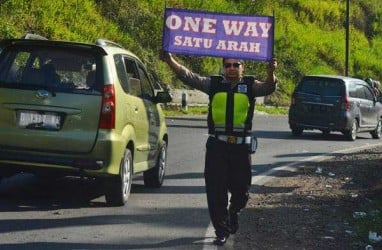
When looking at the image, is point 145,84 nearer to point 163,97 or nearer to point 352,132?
point 163,97

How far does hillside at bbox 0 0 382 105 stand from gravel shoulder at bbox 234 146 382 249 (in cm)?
1351

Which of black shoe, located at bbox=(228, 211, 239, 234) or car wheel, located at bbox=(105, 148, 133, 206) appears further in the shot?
car wheel, located at bbox=(105, 148, 133, 206)

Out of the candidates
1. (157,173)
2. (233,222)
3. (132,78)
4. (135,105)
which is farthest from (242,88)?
(157,173)

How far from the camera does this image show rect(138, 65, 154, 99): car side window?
34.0 feet

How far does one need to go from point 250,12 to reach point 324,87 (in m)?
22.8

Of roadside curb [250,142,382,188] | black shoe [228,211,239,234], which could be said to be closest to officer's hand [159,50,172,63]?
black shoe [228,211,239,234]

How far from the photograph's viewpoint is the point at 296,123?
22.0 m

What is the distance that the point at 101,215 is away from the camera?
8617mm

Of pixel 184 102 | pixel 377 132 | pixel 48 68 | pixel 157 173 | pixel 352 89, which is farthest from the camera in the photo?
pixel 184 102

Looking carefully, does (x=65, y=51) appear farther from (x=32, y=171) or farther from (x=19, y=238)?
(x=19, y=238)

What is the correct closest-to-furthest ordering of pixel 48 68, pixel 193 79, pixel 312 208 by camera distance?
pixel 193 79 → pixel 48 68 → pixel 312 208

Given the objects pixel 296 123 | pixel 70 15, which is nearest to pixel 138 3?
pixel 70 15

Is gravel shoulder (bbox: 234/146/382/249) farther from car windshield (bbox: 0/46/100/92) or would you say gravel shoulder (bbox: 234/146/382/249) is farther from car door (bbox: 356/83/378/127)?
car door (bbox: 356/83/378/127)

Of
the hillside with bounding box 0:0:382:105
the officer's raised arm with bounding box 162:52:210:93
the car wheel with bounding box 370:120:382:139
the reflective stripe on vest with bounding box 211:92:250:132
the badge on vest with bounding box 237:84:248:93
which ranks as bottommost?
the car wheel with bounding box 370:120:382:139
